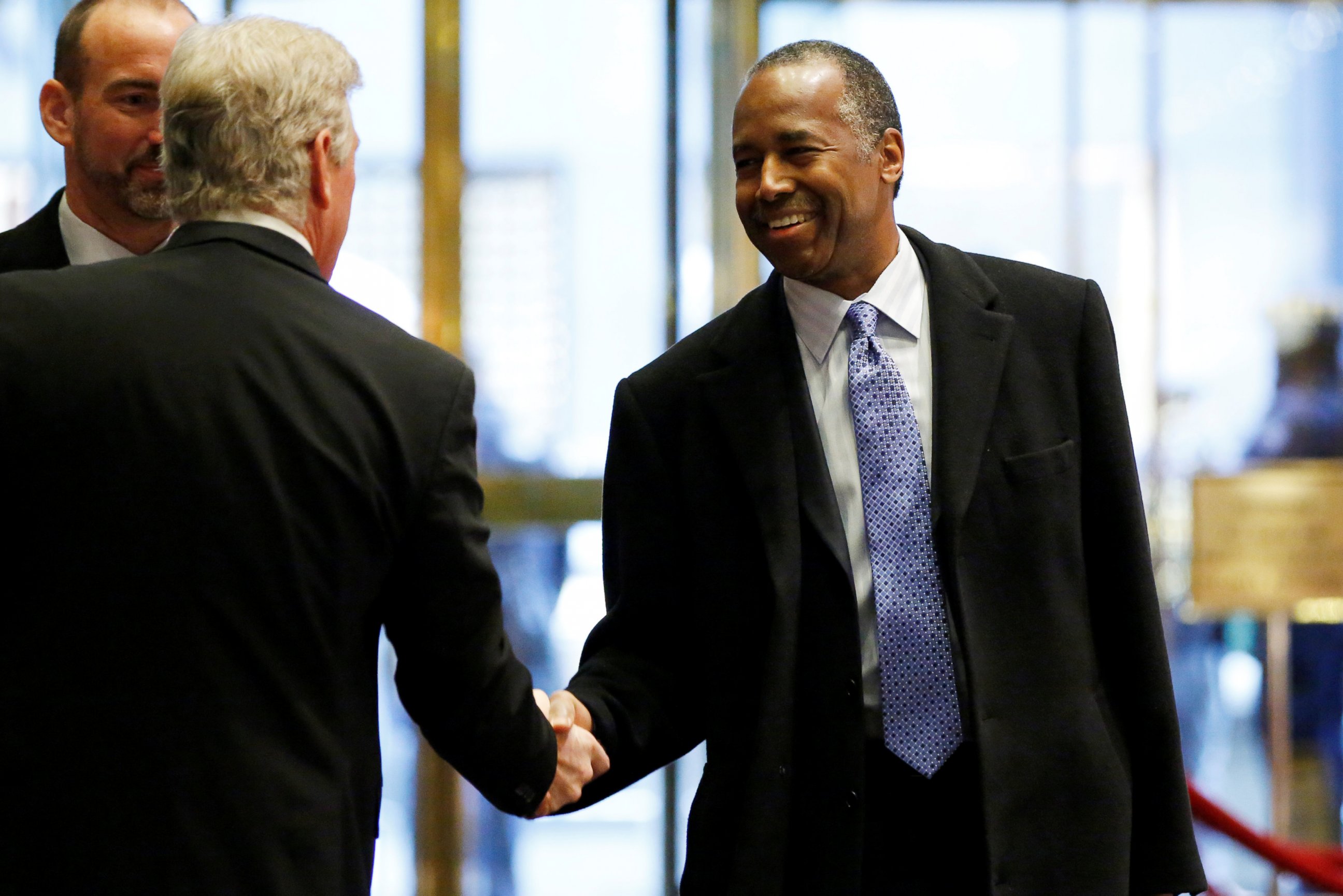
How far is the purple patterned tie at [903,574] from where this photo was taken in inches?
73.1

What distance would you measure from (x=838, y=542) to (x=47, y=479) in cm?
101

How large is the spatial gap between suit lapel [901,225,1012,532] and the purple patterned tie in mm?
39

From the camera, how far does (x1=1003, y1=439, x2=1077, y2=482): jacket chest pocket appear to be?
1.92 m

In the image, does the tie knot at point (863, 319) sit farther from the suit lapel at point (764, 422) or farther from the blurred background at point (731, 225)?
the blurred background at point (731, 225)

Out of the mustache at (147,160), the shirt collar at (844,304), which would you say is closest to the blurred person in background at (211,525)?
the mustache at (147,160)

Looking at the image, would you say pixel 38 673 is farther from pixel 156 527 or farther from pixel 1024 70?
pixel 1024 70

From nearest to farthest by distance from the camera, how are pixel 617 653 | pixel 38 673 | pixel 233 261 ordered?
pixel 38 673 → pixel 233 261 → pixel 617 653

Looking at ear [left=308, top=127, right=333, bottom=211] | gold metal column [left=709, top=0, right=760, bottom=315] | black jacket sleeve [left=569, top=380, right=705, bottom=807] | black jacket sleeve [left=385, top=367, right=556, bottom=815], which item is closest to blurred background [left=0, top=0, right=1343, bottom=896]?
gold metal column [left=709, top=0, right=760, bottom=315]

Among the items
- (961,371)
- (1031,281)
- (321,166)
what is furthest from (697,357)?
(321,166)

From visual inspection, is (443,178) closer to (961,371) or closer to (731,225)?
(731,225)

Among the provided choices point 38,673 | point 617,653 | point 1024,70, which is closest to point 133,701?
point 38,673

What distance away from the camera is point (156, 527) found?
138 centimetres

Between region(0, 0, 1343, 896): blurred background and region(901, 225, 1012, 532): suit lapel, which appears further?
region(0, 0, 1343, 896): blurred background

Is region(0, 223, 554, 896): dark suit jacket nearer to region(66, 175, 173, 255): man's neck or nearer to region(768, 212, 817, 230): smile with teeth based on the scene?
region(66, 175, 173, 255): man's neck
